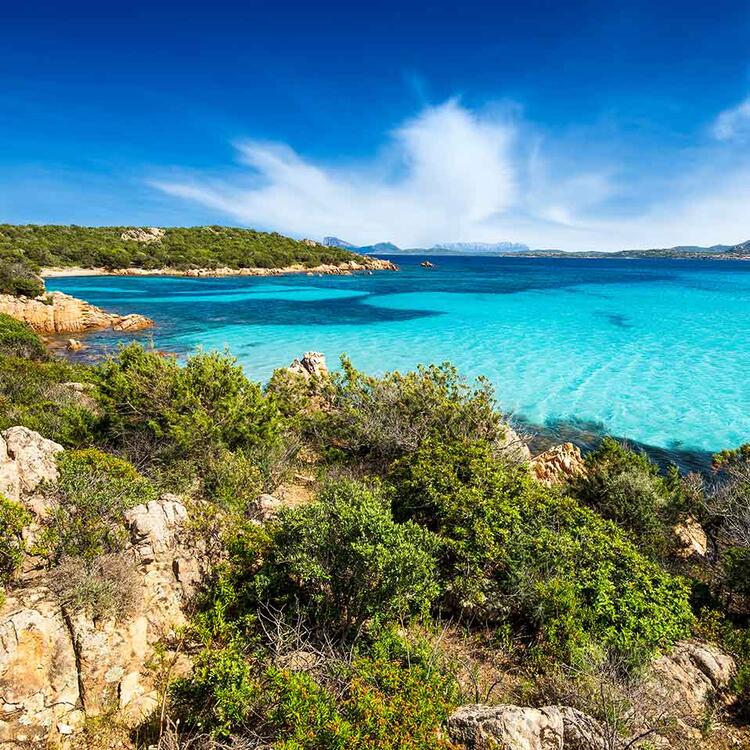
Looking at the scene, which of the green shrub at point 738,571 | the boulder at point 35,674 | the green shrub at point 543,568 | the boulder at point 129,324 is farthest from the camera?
the boulder at point 129,324

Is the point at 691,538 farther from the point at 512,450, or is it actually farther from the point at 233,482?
the point at 233,482

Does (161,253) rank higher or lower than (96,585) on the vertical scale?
higher

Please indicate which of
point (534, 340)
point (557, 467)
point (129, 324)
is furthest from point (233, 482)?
point (129, 324)

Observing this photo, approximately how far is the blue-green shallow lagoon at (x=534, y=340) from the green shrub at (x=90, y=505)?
47.3ft

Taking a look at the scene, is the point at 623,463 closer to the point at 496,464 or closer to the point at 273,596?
the point at 496,464

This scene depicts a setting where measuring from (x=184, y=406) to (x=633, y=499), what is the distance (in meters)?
10.5

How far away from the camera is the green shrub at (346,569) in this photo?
5297 millimetres

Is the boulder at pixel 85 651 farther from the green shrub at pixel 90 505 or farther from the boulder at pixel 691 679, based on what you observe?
the boulder at pixel 691 679

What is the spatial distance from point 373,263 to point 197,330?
8387cm

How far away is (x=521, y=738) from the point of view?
3689 millimetres

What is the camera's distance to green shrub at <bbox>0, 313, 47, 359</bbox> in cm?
1783

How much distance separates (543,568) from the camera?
622 cm

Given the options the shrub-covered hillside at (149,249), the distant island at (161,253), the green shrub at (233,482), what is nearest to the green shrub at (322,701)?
the green shrub at (233,482)

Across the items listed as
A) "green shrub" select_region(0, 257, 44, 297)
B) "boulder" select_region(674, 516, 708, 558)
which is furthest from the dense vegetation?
"green shrub" select_region(0, 257, 44, 297)
